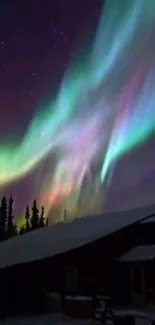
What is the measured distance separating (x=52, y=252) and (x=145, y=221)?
722 centimetres

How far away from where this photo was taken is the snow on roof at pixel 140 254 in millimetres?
25812

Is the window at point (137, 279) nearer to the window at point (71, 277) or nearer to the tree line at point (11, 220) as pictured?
the window at point (71, 277)

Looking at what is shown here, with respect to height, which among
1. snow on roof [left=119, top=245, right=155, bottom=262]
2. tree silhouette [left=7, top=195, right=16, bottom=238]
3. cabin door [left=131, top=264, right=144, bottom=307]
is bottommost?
cabin door [left=131, top=264, right=144, bottom=307]

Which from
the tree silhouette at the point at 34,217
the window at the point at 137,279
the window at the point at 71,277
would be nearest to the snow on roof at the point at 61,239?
Result: the window at the point at 71,277

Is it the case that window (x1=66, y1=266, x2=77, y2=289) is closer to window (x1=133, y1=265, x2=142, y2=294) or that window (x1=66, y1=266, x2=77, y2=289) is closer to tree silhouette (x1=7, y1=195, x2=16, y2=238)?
window (x1=133, y1=265, x2=142, y2=294)

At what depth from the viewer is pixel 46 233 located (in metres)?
33.8

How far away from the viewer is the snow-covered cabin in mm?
25938

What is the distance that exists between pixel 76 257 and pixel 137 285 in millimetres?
3869

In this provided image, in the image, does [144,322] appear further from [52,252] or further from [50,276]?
[50,276]

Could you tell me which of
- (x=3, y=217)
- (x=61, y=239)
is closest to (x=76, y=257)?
(x=61, y=239)

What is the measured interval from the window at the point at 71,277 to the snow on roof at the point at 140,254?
115 inches

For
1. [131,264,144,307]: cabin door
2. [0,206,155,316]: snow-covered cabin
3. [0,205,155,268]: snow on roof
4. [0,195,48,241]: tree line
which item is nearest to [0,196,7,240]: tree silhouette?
[0,195,48,241]: tree line

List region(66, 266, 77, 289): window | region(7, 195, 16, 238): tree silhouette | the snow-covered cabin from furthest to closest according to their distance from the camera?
region(7, 195, 16, 238): tree silhouette → region(66, 266, 77, 289): window → the snow-covered cabin

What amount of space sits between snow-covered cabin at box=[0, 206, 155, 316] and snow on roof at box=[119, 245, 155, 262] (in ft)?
3.07
